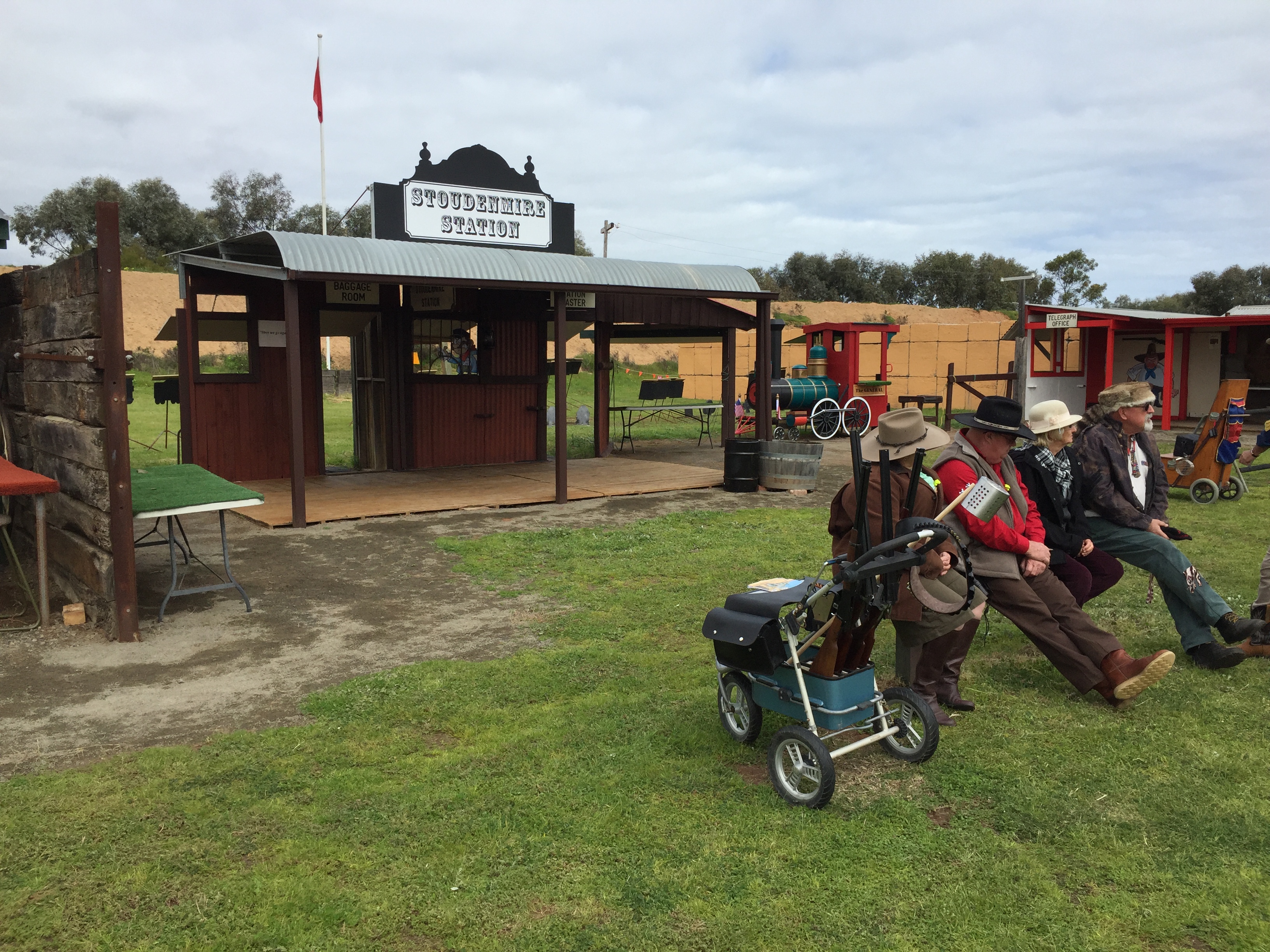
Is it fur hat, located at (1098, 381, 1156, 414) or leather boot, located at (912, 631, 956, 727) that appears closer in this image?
leather boot, located at (912, 631, 956, 727)

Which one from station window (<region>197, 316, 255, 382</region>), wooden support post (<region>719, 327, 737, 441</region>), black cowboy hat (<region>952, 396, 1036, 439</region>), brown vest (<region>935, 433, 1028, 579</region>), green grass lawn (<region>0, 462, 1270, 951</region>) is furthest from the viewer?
wooden support post (<region>719, 327, 737, 441</region>)

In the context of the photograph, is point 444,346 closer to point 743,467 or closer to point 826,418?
point 743,467

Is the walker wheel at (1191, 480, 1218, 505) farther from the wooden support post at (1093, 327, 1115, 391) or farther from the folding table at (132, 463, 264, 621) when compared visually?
the wooden support post at (1093, 327, 1115, 391)

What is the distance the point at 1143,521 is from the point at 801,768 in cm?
290

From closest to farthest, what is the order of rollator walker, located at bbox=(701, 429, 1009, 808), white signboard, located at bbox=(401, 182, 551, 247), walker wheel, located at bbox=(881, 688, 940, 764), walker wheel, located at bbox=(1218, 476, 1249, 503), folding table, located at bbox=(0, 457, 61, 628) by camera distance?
rollator walker, located at bbox=(701, 429, 1009, 808) < walker wheel, located at bbox=(881, 688, 940, 764) < folding table, located at bbox=(0, 457, 61, 628) < walker wheel, located at bbox=(1218, 476, 1249, 503) < white signboard, located at bbox=(401, 182, 551, 247)

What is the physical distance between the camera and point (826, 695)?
379 centimetres

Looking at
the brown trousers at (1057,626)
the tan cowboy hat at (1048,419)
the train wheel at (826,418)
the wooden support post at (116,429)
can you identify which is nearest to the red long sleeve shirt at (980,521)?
the brown trousers at (1057,626)

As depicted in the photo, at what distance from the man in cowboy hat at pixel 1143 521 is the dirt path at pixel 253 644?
11.0ft

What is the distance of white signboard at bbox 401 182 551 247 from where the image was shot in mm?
12539

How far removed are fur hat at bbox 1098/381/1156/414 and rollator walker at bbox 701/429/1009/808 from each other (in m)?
1.93

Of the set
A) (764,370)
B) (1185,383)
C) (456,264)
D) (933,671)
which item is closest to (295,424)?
(456,264)

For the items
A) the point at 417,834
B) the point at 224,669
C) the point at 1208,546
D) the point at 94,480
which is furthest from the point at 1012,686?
the point at 94,480

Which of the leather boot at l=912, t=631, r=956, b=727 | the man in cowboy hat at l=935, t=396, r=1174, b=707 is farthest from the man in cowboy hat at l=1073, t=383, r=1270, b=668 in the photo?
the leather boot at l=912, t=631, r=956, b=727

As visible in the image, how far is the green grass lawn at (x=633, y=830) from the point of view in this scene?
290cm
